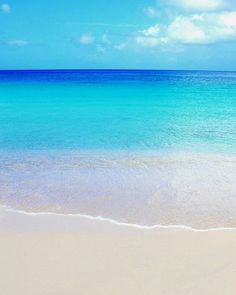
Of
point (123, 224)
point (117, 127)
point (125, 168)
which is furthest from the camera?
point (117, 127)

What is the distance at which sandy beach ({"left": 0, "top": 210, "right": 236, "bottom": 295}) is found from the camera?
3.89 m

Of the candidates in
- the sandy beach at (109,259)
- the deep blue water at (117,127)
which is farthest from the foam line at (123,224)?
the deep blue water at (117,127)

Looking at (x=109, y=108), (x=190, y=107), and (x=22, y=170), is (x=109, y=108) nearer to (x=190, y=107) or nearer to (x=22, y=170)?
(x=190, y=107)

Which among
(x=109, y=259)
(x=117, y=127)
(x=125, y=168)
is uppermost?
(x=109, y=259)

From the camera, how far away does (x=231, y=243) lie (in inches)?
191

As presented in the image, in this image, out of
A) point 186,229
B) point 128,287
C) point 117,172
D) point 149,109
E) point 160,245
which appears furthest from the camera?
point 149,109

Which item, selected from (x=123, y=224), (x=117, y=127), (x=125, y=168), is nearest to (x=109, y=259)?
(x=123, y=224)

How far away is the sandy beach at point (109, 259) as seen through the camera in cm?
389

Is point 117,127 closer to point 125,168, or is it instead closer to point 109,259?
point 125,168

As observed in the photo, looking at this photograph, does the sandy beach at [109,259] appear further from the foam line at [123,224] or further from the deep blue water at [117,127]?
the deep blue water at [117,127]

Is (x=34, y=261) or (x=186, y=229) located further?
(x=186, y=229)

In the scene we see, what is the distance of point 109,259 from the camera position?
440 cm

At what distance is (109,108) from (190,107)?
453 centimetres

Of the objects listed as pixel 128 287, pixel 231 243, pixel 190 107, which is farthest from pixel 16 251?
pixel 190 107
